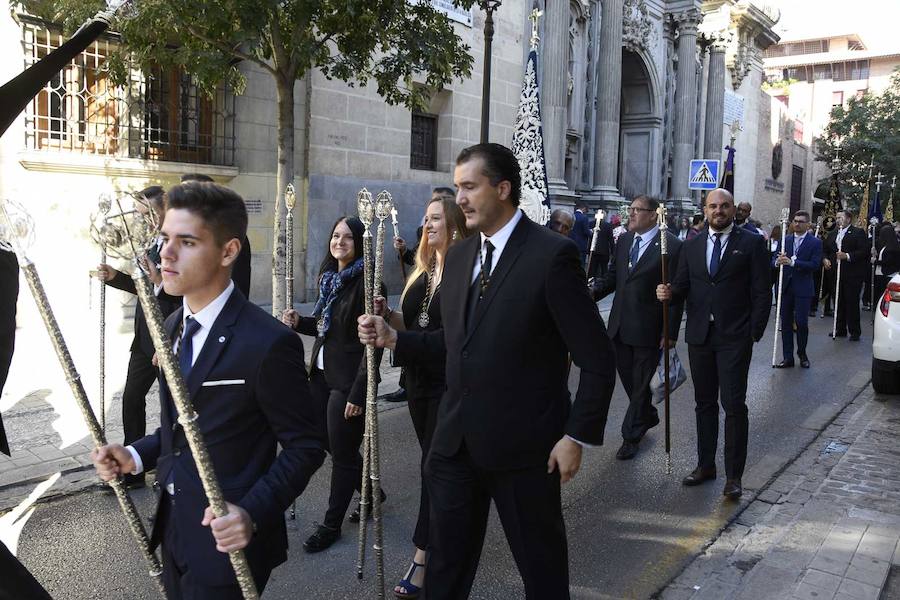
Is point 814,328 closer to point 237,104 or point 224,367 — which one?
point 237,104

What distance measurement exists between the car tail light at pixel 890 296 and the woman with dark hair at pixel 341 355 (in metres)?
6.78

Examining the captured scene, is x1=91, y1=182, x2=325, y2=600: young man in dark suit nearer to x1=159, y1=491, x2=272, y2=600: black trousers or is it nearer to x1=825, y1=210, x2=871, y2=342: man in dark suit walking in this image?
x1=159, y1=491, x2=272, y2=600: black trousers

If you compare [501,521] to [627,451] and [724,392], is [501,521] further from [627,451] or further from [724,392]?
[627,451]

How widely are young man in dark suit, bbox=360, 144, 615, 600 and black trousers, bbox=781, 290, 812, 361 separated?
8688mm

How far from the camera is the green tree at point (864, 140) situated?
111 ft

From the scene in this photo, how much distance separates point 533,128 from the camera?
1349 cm

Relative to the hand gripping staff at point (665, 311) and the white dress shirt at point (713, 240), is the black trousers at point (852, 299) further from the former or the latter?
the white dress shirt at point (713, 240)

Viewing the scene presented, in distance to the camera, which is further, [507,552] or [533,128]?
[533,128]

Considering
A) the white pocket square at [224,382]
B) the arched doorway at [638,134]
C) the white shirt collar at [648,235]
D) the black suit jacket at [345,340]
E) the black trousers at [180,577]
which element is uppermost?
the arched doorway at [638,134]

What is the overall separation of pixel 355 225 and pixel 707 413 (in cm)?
296

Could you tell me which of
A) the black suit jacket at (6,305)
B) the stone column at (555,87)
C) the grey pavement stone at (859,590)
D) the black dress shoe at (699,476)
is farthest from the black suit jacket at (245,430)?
the stone column at (555,87)

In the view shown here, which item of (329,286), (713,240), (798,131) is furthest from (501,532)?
(798,131)

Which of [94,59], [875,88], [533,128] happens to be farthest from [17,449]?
[875,88]

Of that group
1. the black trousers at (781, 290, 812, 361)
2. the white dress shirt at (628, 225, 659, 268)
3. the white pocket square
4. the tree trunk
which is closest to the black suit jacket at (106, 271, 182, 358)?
the white pocket square
